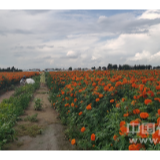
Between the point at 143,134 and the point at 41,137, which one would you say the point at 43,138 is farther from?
the point at 143,134

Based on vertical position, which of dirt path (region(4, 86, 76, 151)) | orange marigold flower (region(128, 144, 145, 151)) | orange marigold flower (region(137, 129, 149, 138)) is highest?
orange marigold flower (region(137, 129, 149, 138))

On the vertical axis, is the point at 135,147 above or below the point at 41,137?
above

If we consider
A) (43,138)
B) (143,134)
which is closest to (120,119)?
(143,134)

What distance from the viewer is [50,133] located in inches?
199

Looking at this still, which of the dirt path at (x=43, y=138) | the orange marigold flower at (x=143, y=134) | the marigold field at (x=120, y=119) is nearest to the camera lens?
the orange marigold flower at (x=143, y=134)

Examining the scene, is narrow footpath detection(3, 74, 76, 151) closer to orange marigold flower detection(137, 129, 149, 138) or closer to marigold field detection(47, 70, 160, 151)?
marigold field detection(47, 70, 160, 151)

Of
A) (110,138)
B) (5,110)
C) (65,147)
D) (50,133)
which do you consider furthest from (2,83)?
(110,138)

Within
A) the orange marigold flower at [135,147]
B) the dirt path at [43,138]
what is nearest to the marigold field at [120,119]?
the orange marigold flower at [135,147]

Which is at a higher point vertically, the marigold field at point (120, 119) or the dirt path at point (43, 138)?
the marigold field at point (120, 119)

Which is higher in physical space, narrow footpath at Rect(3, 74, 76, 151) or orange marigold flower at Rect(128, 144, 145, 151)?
orange marigold flower at Rect(128, 144, 145, 151)

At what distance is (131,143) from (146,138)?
9.5 inches

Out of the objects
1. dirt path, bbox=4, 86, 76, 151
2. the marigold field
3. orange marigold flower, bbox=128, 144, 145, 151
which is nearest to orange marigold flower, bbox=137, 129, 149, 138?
the marigold field

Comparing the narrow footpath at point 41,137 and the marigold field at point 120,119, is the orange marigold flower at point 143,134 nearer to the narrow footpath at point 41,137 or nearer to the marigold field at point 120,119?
the marigold field at point 120,119

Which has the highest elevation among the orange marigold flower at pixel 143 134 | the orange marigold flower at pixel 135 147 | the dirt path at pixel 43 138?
the orange marigold flower at pixel 143 134
